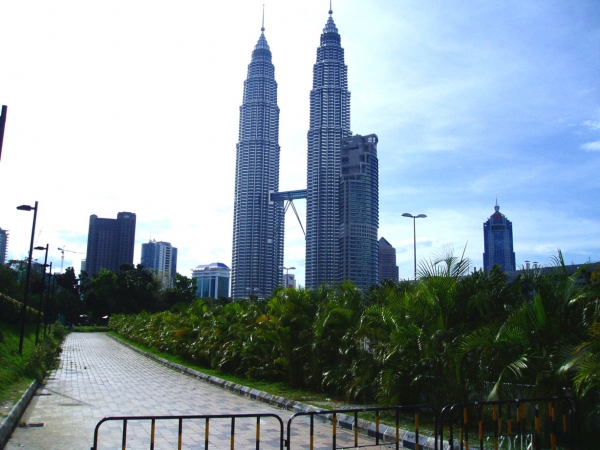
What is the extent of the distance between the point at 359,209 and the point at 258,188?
29950 mm

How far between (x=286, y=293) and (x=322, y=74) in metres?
80.3

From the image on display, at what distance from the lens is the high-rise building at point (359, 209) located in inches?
2412

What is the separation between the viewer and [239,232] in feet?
289

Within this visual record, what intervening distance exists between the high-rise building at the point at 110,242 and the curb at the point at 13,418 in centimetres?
11197

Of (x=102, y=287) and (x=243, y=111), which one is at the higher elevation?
(x=243, y=111)

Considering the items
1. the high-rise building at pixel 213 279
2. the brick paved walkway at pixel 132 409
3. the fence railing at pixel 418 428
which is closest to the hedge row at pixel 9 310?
the brick paved walkway at pixel 132 409

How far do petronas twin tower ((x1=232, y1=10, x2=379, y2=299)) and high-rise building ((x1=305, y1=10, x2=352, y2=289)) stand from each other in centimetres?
15

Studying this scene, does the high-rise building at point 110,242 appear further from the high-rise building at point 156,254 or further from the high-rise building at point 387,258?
the high-rise building at point 387,258

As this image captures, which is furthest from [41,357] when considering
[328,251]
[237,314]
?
[328,251]

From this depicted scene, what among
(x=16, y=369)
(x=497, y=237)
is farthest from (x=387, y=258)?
(x=16, y=369)

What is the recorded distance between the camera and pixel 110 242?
396ft

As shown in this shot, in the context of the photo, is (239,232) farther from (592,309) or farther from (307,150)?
(592,309)

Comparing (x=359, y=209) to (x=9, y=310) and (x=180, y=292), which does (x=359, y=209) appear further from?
(x=9, y=310)

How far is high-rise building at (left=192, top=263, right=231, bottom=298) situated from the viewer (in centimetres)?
12056
